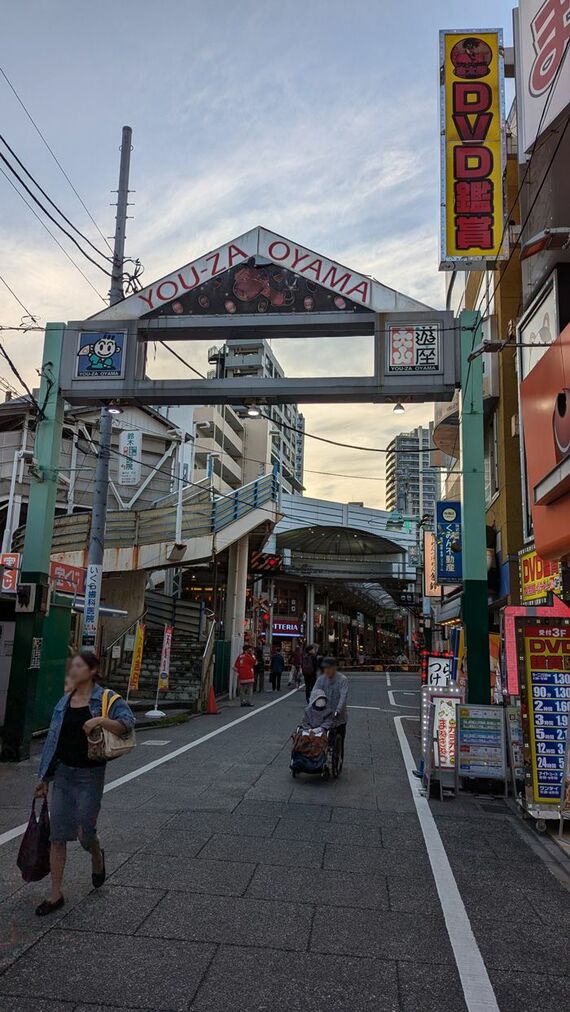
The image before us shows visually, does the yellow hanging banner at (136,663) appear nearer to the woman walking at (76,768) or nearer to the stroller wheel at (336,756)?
the stroller wheel at (336,756)

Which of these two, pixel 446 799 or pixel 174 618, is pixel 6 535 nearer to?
pixel 174 618

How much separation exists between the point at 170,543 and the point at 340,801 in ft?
49.0

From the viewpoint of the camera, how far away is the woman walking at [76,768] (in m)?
4.70

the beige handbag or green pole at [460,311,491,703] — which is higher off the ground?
green pole at [460,311,491,703]

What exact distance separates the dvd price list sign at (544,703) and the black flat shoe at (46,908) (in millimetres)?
5097

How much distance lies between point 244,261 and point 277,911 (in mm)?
9763

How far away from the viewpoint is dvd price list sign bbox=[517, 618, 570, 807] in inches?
299

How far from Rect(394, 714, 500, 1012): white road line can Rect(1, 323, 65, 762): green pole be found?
5.99 metres

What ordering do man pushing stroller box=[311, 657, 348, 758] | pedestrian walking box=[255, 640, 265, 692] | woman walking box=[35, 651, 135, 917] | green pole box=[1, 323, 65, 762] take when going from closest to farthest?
1. woman walking box=[35, 651, 135, 917]
2. man pushing stroller box=[311, 657, 348, 758]
3. green pole box=[1, 323, 65, 762]
4. pedestrian walking box=[255, 640, 265, 692]

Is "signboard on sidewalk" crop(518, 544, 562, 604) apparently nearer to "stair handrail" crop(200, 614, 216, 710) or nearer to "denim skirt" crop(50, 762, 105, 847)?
"stair handrail" crop(200, 614, 216, 710)

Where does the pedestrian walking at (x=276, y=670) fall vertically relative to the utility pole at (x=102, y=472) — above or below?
below

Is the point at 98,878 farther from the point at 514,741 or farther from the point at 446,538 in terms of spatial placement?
the point at 446,538

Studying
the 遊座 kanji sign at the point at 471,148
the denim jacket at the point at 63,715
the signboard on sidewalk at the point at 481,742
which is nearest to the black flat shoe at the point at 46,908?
the denim jacket at the point at 63,715

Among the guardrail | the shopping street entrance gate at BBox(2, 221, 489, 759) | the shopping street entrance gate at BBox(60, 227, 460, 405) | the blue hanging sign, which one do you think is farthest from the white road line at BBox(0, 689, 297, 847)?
the guardrail
